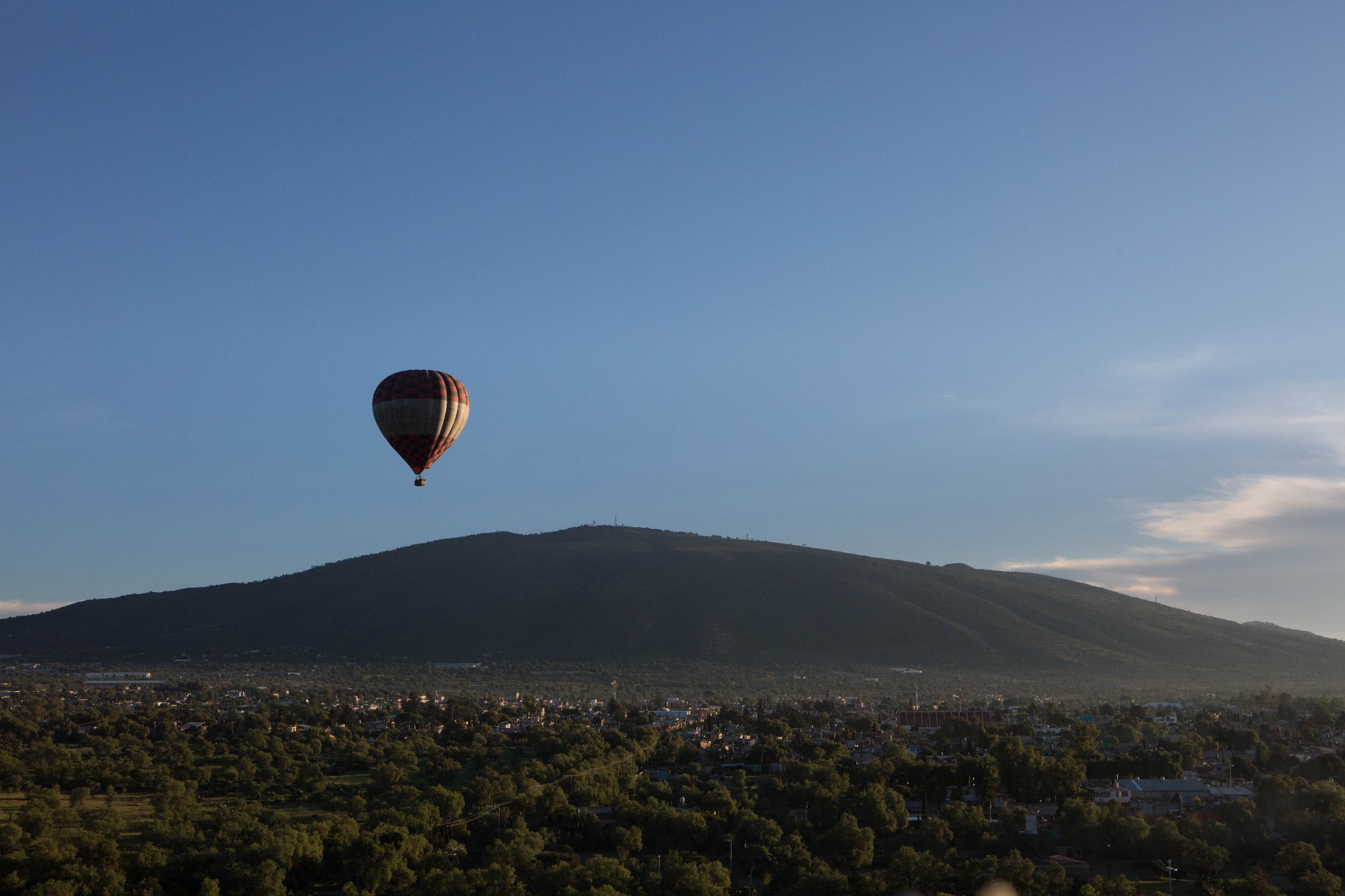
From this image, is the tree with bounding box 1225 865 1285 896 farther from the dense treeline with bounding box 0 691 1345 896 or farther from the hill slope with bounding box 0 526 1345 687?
the hill slope with bounding box 0 526 1345 687

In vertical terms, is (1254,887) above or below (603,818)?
below

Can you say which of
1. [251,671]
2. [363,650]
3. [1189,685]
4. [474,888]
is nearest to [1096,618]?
[1189,685]

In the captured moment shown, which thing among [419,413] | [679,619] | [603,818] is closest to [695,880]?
[603,818]

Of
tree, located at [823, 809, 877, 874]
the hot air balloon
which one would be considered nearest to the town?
tree, located at [823, 809, 877, 874]

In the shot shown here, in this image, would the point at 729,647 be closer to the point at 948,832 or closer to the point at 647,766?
the point at 647,766

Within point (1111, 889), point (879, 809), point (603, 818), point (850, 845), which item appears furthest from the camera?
point (603, 818)

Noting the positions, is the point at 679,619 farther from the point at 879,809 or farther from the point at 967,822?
the point at 967,822

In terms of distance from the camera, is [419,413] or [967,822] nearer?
[967,822]

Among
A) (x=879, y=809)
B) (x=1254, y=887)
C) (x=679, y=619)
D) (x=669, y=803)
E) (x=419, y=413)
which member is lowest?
(x=1254, y=887)
